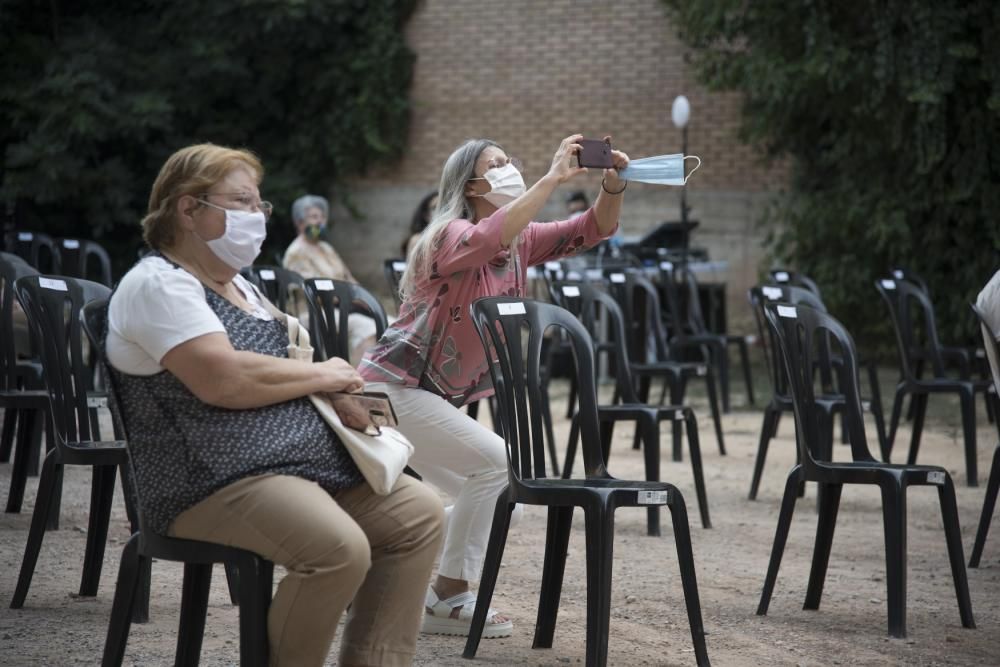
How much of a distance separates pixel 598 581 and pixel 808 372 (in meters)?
1.28

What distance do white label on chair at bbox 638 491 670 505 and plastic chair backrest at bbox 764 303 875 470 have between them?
902 millimetres

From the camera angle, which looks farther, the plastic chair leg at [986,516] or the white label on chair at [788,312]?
the plastic chair leg at [986,516]

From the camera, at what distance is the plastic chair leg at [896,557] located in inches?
A: 152

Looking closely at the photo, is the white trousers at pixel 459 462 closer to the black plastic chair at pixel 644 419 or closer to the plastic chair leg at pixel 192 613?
the plastic chair leg at pixel 192 613

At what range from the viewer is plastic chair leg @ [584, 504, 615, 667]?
125 inches

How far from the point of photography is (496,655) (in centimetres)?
362

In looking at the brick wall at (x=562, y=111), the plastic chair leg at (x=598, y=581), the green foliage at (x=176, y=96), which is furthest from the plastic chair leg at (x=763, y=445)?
the green foliage at (x=176, y=96)

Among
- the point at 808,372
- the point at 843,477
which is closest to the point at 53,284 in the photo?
the point at 808,372

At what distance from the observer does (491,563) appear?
349 centimetres

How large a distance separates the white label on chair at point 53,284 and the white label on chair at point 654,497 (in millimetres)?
1924

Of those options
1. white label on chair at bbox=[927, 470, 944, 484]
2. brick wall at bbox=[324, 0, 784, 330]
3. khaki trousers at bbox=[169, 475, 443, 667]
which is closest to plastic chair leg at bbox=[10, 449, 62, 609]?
khaki trousers at bbox=[169, 475, 443, 667]

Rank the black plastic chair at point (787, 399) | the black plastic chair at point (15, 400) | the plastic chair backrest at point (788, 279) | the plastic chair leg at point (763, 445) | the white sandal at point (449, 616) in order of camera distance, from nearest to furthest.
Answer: the white sandal at point (449, 616) → the black plastic chair at point (15, 400) → the black plastic chair at point (787, 399) → the plastic chair leg at point (763, 445) → the plastic chair backrest at point (788, 279)

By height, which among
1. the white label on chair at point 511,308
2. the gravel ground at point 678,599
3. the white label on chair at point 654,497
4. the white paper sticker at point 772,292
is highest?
the white label on chair at point 511,308

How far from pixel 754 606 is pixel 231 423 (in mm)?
2249
